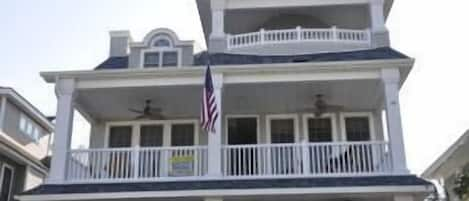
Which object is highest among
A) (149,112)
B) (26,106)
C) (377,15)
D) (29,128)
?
(377,15)

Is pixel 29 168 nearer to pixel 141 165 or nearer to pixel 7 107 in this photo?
pixel 7 107

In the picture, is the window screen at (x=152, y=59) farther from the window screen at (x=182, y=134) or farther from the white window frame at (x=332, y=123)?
the white window frame at (x=332, y=123)

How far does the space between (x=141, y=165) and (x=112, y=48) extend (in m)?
4.55

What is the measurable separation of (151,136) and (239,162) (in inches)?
127

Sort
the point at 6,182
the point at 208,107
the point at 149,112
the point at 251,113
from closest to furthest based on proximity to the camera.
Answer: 1. the point at 208,107
2. the point at 149,112
3. the point at 251,113
4. the point at 6,182

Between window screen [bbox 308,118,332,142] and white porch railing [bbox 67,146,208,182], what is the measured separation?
9.93ft

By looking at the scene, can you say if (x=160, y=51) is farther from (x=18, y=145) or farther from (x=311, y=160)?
(x=18, y=145)

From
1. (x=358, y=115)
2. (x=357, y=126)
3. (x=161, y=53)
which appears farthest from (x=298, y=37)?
(x=161, y=53)

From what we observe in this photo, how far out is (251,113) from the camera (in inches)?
588

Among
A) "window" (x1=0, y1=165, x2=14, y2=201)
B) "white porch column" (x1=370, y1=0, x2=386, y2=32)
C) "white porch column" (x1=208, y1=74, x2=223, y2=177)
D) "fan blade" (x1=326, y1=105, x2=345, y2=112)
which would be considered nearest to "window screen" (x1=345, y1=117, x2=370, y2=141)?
"fan blade" (x1=326, y1=105, x2=345, y2=112)

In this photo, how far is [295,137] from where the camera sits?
14539mm

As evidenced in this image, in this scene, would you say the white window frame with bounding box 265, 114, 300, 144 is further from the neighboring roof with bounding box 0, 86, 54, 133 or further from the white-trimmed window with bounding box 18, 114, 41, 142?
the white-trimmed window with bounding box 18, 114, 41, 142

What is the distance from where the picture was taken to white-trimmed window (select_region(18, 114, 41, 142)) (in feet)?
59.1

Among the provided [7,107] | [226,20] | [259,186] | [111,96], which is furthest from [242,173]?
[7,107]
